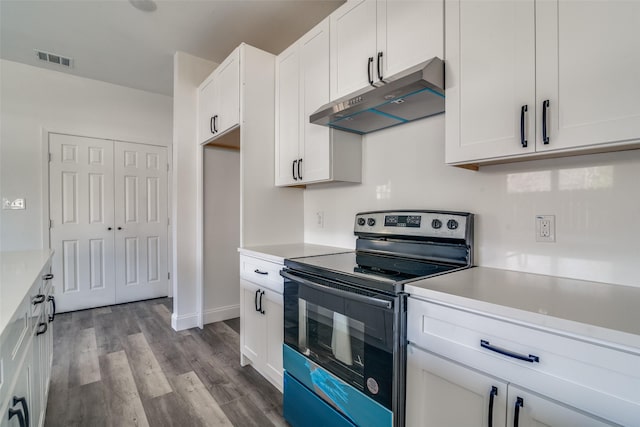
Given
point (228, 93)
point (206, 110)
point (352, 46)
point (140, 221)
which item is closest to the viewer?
point (352, 46)

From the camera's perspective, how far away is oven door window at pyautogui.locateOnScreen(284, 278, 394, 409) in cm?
117

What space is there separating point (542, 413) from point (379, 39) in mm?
1716

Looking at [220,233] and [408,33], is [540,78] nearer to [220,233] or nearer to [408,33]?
[408,33]

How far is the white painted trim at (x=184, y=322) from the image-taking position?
3.10 m

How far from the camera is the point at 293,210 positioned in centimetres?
256

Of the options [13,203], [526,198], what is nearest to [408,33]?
[526,198]

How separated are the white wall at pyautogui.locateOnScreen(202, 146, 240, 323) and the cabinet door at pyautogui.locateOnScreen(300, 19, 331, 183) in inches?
59.5

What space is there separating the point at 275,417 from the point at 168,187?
11.4ft

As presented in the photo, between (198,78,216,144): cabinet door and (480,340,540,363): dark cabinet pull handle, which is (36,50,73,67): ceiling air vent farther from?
(480,340,540,363): dark cabinet pull handle

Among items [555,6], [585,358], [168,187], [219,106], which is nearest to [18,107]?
[168,187]

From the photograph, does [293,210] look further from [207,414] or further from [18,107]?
[18,107]

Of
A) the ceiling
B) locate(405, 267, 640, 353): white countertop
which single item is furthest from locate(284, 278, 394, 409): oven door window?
the ceiling

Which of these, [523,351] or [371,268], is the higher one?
[371,268]

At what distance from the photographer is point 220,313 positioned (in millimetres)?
3357
